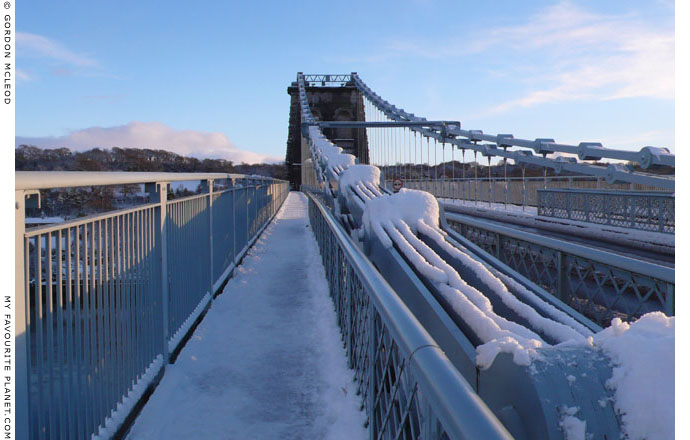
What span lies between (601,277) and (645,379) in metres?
2.51

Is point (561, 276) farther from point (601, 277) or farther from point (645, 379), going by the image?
point (645, 379)

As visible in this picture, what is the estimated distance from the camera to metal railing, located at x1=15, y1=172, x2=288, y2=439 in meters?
1.70

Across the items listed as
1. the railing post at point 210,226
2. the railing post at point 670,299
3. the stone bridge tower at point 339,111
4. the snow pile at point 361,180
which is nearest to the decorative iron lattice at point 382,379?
the railing post at point 670,299

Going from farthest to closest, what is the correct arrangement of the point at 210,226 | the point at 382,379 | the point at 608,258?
the point at 210,226 < the point at 608,258 < the point at 382,379

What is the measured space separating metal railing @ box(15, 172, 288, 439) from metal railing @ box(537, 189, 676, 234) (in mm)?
11996

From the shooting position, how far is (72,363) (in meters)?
2.02

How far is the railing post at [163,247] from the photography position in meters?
3.13

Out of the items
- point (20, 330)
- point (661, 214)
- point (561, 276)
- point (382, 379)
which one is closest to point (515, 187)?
point (661, 214)

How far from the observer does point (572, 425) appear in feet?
4.24

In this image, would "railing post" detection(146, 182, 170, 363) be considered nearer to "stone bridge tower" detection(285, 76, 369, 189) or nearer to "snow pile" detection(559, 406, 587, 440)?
"snow pile" detection(559, 406, 587, 440)

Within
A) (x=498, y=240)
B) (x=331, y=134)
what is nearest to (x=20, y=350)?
(x=498, y=240)

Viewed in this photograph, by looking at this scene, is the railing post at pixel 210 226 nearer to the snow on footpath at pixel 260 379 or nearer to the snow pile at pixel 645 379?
the snow on footpath at pixel 260 379

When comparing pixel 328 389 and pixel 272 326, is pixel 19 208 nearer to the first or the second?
pixel 328 389

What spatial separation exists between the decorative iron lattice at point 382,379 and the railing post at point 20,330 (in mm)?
1078
